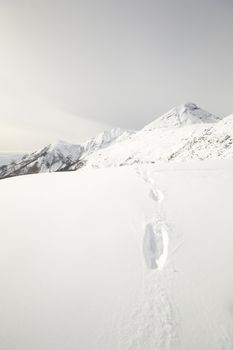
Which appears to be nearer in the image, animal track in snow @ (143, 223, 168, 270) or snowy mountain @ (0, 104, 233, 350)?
snowy mountain @ (0, 104, 233, 350)

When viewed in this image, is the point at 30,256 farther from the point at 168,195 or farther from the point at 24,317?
the point at 168,195

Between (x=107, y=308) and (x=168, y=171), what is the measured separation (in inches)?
293

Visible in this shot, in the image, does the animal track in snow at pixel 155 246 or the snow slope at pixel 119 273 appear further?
the animal track in snow at pixel 155 246

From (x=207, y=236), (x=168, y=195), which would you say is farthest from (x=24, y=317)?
(x=168, y=195)

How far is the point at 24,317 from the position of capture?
2.66m

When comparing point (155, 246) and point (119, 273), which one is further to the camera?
point (155, 246)

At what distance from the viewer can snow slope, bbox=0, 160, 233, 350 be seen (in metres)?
2.41

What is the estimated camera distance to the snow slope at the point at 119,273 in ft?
7.92

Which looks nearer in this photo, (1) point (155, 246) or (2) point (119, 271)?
(2) point (119, 271)

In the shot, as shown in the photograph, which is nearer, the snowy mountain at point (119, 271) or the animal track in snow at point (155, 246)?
the snowy mountain at point (119, 271)

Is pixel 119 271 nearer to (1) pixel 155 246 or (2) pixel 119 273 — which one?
(2) pixel 119 273

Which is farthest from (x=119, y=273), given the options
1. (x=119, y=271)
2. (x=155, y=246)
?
(x=155, y=246)

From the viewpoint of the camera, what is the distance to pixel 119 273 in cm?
334

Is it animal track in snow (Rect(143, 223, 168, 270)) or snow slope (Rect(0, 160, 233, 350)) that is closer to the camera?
snow slope (Rect(0, 160, 233, 350))
